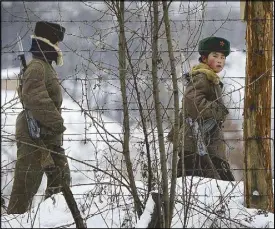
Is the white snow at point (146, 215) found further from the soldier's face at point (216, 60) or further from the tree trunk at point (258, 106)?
the soldier's face at point (216, 60)

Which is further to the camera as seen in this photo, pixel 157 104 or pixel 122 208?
pixel 122 208

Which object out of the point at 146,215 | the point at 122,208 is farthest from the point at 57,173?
the point at 146,215

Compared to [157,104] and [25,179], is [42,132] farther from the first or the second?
[157,104]

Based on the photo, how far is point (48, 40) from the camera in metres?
5.24

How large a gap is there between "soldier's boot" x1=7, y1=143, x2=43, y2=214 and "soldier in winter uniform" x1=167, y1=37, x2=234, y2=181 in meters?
1.13

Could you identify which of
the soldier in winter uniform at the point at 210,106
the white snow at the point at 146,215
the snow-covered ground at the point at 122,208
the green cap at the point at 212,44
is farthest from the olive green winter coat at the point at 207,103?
the white snow at the point at 146,215

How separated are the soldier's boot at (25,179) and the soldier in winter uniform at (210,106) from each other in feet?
3.71

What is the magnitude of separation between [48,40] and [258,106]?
5.72 ft

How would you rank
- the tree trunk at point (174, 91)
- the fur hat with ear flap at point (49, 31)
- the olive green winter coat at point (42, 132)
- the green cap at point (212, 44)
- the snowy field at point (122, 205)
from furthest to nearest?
the green cap at point (212, 44)
the fur hat with ear flap at point (49, 31)
the olive green winter coat at point (42, 132)
the snowy field at point (122, 205)
the tree trunk at point (174, 91)

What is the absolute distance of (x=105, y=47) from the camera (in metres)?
4.31

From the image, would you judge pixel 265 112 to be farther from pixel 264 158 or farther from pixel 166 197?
pixel 166 197

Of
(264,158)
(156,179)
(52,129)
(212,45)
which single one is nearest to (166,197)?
(156,179)

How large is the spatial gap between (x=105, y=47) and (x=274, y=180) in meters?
1.53

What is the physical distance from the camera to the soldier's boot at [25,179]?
205 inches
